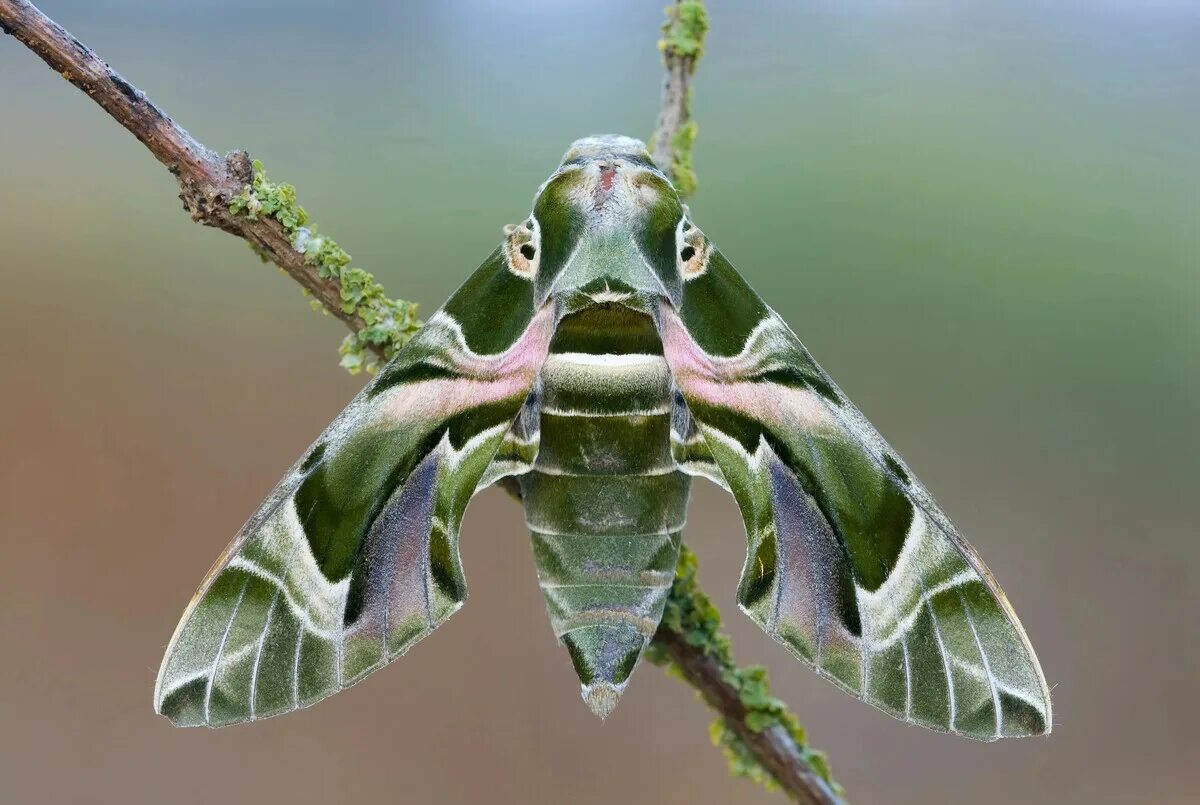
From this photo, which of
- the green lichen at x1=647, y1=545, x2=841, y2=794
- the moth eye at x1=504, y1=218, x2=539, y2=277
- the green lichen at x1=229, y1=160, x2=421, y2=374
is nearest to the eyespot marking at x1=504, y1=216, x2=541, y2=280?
the moth eye at x1=504, y1=218, x2=539, y2=277

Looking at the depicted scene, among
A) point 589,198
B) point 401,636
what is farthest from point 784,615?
point 589,198

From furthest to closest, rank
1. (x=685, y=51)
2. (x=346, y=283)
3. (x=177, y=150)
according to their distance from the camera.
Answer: (x=685, y=51), (x=346, y=283), (x=177, y=150)

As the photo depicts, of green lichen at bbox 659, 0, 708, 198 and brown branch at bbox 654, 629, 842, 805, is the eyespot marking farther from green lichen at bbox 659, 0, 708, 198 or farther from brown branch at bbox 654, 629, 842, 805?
brown branch at bbox 654, 629, 842, 805

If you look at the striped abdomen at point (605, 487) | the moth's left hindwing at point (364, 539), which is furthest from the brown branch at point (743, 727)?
the moth's left hindwing at point (364, 539)

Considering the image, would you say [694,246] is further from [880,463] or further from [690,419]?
[880,463]

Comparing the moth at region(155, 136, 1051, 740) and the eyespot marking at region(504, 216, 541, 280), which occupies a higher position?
the eyespot marking at region(504, 216, 541, 280)

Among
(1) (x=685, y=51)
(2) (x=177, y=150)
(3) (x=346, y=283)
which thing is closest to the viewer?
(2) (x=177, y=150)

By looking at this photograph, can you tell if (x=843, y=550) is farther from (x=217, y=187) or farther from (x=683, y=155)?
(x=217, y=187)

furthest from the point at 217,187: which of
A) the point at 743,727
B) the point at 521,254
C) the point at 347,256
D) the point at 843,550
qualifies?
the point at 743,727
